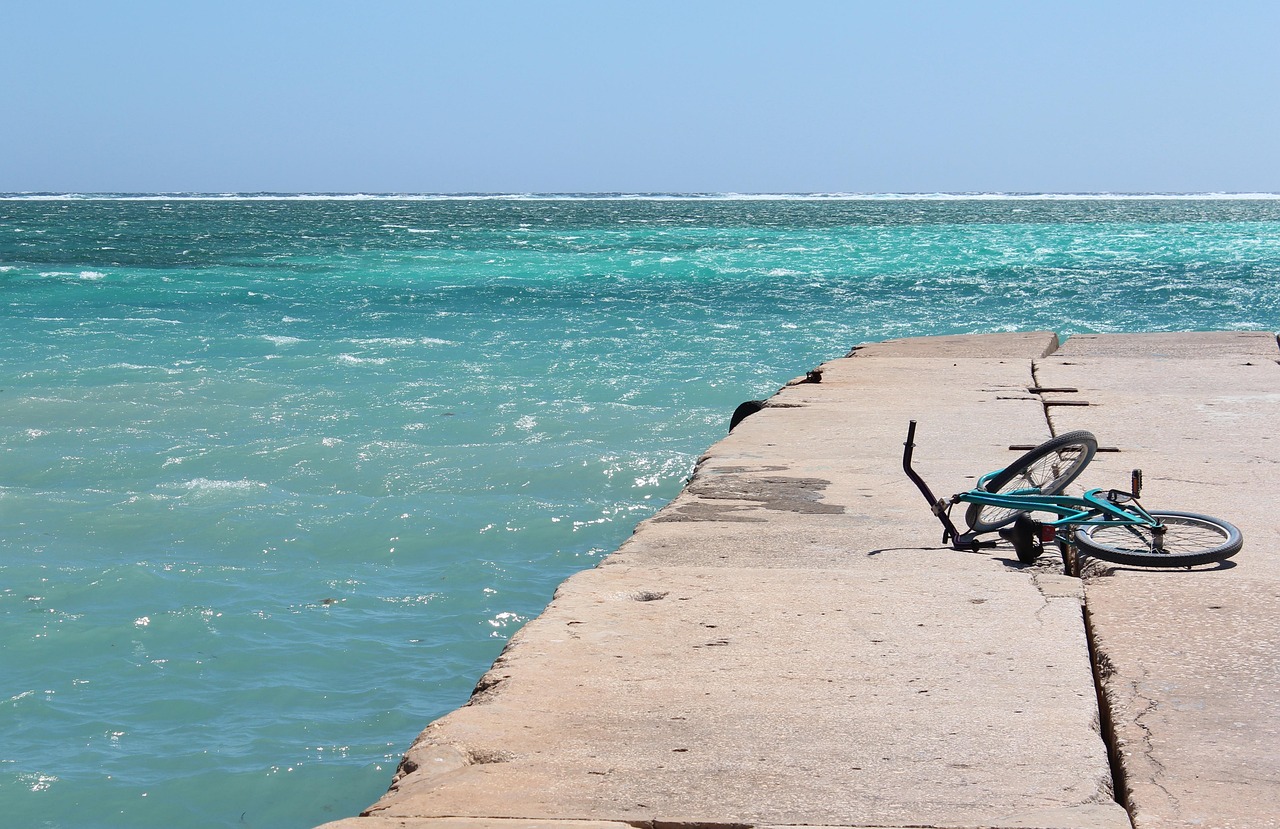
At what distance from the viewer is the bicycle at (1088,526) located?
4.04m

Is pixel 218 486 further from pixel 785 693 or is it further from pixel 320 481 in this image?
pixel 785 693

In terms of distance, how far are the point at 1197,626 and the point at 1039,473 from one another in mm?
1190

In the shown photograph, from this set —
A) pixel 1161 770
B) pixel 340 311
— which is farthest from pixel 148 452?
pixel 340 311

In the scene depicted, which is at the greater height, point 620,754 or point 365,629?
point 620,754

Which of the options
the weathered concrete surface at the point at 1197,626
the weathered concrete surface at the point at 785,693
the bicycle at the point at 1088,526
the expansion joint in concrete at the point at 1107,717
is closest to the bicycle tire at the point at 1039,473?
the bicycle at the point at 1088,526

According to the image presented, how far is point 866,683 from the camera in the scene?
3146mm

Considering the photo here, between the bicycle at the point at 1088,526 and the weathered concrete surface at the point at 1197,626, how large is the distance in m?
0.07

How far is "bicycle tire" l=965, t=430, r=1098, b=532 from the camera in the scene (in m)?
4.38

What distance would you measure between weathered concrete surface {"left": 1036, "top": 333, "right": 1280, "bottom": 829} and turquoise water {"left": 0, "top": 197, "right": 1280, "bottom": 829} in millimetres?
2267

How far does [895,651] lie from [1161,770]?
85 centimetres

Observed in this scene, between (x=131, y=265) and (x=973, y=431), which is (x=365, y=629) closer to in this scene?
(x=973, y=431)

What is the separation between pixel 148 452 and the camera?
8531 millimetres

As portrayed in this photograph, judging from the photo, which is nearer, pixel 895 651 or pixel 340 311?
pixel 895 651

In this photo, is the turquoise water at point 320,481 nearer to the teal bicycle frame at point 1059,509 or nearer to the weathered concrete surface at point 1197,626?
the teal bicycle frame at point 1059,509
